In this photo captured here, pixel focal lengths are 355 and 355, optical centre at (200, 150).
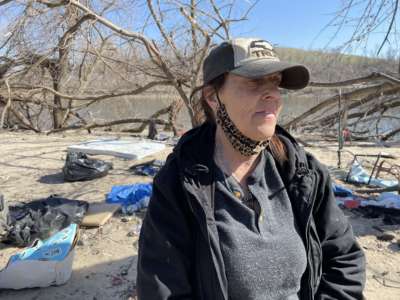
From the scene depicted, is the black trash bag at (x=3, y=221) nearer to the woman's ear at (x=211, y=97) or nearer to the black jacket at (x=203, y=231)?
the black jacket at (x=203, y=231)

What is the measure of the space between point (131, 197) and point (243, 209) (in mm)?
3443

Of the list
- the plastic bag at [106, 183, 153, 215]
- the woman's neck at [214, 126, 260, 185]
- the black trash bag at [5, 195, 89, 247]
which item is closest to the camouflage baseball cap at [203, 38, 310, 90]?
the woman's neck at [214, 126, 260, 185]

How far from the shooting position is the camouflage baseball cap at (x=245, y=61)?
124cm

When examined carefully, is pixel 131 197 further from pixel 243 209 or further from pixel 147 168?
pixel 243 209

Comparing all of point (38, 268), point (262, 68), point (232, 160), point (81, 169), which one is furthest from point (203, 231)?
point (81, 169)

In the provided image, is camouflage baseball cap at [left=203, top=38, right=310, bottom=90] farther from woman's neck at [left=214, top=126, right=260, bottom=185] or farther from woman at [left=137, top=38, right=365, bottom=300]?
woman's neck at [left=214, top=126, right=260, bottom=185]

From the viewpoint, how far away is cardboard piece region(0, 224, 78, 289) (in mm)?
2738

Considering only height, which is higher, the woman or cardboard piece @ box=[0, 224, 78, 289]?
the woman

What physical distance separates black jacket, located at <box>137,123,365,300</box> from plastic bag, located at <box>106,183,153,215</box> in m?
2.99

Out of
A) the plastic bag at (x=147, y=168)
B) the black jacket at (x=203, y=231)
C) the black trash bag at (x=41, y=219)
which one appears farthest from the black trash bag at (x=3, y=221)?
the black jacket at (x=203, y=231)

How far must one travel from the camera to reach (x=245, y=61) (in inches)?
49.4

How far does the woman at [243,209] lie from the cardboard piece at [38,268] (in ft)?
5.94

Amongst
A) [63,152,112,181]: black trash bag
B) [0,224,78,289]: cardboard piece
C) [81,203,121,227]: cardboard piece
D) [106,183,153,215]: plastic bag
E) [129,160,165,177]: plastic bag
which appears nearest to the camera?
[0,224,78,289]: cardboard piece

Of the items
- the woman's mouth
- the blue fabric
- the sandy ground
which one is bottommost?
the sandy ground
